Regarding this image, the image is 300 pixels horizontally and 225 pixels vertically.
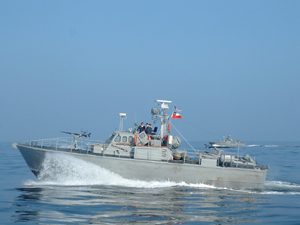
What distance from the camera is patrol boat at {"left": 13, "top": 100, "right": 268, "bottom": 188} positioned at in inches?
666

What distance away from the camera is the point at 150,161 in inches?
669

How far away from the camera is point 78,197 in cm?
1359

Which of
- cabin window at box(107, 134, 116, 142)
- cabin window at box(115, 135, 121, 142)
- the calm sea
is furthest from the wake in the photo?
cabin window at box(107, 134, 116, 142)

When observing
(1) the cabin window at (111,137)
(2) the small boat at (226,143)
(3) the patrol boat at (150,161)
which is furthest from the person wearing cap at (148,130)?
(2) the small boat at (226,143)

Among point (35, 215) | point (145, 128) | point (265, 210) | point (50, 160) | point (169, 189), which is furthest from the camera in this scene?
point (145, 128)

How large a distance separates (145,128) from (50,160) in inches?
218

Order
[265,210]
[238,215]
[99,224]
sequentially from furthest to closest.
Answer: [265,210] → [238,215] → [99,224]

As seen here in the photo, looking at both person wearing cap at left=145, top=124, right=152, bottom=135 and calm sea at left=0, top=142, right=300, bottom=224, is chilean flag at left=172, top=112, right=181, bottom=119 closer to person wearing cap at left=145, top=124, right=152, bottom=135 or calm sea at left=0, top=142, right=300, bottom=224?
person wearing cap at left=145, top=124, right=152, bottom=135

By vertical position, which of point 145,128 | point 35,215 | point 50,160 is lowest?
point 35,215

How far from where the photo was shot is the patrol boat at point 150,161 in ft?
55.5

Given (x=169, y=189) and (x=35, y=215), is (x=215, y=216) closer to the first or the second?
(x=169, y=189)

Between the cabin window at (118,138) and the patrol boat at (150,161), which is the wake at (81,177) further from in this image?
the cabin window at (118,138)

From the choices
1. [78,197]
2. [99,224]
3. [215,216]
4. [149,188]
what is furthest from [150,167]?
[99,224]

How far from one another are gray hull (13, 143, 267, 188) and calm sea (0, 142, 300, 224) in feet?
1.19
